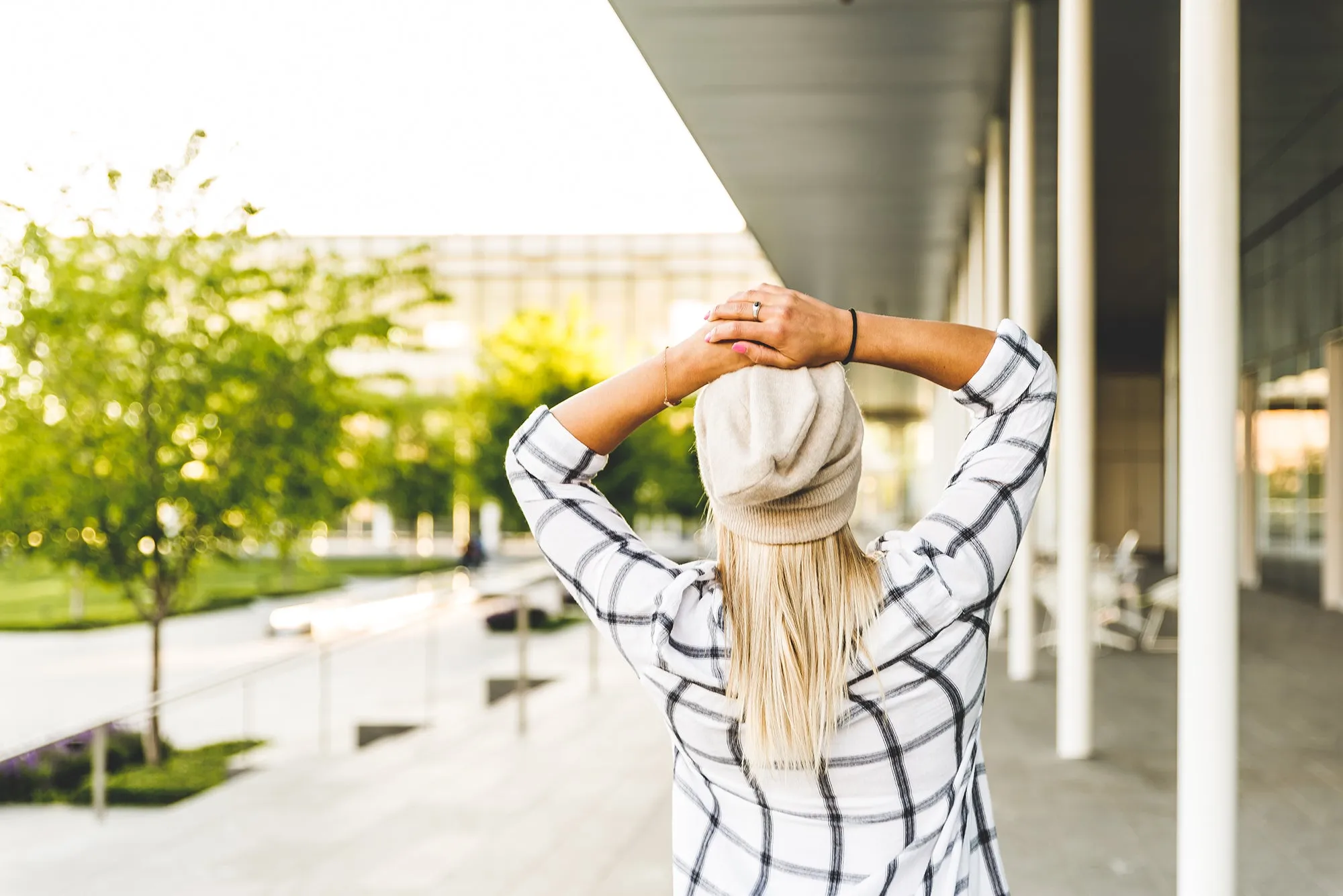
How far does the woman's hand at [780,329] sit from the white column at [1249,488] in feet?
74.8

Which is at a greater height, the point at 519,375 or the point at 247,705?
the point at 519,375

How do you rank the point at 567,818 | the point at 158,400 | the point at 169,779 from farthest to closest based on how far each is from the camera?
1. the point at 158,400
2. the point at 169,779
3. the point at 567,818

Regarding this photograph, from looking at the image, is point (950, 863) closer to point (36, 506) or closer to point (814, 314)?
point (814, 314)

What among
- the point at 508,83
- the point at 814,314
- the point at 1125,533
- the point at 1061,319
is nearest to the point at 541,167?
the point at 508,83

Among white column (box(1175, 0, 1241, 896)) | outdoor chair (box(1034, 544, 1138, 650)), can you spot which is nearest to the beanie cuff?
white column (box(1175, 0, 1241, 896))

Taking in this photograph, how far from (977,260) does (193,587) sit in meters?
9.87

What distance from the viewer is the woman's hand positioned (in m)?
1.30

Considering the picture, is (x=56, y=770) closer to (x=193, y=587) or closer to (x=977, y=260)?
(x=193, y=587)

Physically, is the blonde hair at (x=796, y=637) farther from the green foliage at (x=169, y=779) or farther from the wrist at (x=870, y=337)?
the green foliage at (x=169, y=779)

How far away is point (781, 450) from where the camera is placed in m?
1.26

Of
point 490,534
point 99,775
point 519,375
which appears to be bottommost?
point 490,534

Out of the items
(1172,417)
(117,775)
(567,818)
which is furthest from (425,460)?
(567,818)

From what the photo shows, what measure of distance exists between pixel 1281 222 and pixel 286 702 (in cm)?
1474

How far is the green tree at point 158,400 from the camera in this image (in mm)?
10102
